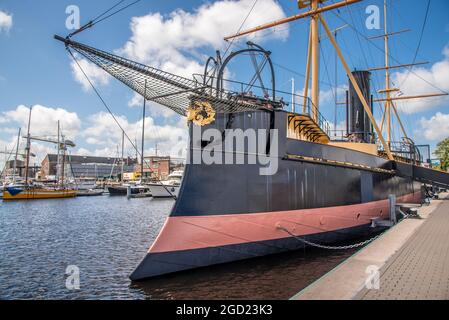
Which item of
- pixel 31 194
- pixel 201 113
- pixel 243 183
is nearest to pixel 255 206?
pixel 243 183

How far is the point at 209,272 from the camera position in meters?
7.91

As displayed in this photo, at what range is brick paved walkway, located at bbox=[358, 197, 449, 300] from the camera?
474cm

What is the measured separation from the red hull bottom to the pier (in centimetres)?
214

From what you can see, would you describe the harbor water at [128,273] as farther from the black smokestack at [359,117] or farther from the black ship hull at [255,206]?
the black smokestack at [359,117]

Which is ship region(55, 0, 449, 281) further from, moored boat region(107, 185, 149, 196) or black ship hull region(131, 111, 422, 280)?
moored boat region(107, 185, 149, 196)

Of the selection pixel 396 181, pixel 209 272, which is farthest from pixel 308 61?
Answer: pixel 209 272

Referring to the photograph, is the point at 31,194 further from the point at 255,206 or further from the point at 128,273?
the point at 255,206

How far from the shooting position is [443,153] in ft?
151

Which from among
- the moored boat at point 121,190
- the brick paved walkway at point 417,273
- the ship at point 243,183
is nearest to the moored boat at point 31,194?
the moored boat at point 121,190

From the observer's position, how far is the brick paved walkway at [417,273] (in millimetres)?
4742

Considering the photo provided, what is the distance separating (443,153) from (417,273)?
49639mm

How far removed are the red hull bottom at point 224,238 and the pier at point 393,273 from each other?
2137 millimetres

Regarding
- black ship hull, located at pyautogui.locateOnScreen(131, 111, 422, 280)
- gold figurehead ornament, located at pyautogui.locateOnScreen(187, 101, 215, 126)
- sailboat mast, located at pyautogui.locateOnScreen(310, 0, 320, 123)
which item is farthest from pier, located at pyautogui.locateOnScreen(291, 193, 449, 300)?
sailboat mast, located at pyautogui.locateOnScreen(310, 0, 320, 123)
